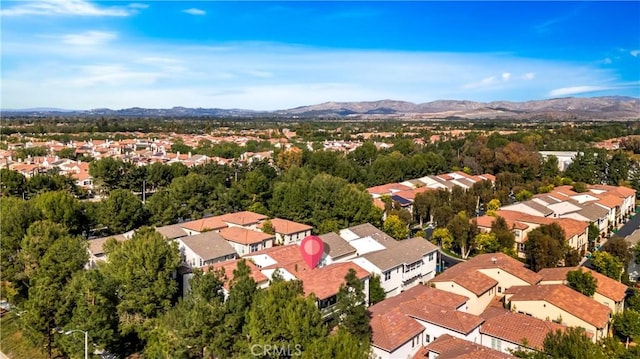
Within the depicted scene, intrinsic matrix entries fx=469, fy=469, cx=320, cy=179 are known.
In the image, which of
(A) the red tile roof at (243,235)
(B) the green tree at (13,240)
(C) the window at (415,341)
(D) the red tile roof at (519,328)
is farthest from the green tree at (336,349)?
(B) the green tree at (13,240)

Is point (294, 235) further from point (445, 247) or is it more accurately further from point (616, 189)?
point (616, 189)

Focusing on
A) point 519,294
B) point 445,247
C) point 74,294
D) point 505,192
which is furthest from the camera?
point 505,192

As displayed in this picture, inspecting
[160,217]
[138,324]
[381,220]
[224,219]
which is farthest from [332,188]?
[138,324]

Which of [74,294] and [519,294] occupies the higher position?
[74,294]

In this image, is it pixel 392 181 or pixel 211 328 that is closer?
pixel 211 328

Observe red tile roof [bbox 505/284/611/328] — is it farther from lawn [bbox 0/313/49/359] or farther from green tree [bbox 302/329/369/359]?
lawn [bbox 0/313/49/359]

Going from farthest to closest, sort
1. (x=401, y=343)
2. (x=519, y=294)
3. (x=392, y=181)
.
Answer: (x=392, y=181) < (x=519, y=294) < (x=401, y=343)

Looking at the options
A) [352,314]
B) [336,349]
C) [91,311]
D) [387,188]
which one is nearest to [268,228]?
[91,311]
